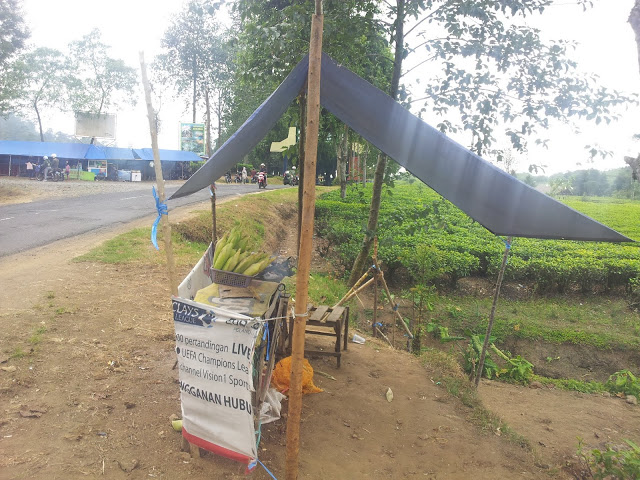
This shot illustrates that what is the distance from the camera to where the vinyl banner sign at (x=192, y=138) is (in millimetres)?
37469

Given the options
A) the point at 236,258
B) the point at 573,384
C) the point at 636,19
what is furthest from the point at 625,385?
the point at 236,258

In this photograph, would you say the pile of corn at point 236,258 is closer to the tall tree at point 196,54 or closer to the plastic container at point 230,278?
the plastic container at point 230,278

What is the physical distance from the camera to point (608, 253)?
40.0 feet

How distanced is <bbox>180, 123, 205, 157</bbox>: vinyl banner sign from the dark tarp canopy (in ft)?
112

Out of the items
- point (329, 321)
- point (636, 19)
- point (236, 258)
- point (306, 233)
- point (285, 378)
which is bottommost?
point (285, 378)

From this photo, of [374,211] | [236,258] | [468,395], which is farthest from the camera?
[374,211]

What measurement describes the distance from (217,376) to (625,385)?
246 inches

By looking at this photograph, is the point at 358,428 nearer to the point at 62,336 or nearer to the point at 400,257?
the point at 62,336

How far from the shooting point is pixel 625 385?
262 inches

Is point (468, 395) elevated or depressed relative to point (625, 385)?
elevated

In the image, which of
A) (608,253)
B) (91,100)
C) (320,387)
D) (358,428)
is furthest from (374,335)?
(91,100)

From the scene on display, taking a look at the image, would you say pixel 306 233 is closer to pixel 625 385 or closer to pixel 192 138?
pixel 625 385

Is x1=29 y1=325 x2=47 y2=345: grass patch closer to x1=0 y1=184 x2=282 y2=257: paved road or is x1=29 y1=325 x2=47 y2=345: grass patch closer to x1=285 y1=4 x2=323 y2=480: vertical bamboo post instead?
x1=285 y1=4 x2=323 y2=480: vertical bamboo post

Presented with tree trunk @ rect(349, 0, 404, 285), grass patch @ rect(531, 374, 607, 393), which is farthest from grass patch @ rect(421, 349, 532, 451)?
grass patch @ rect(531, 374, 607, 393)
